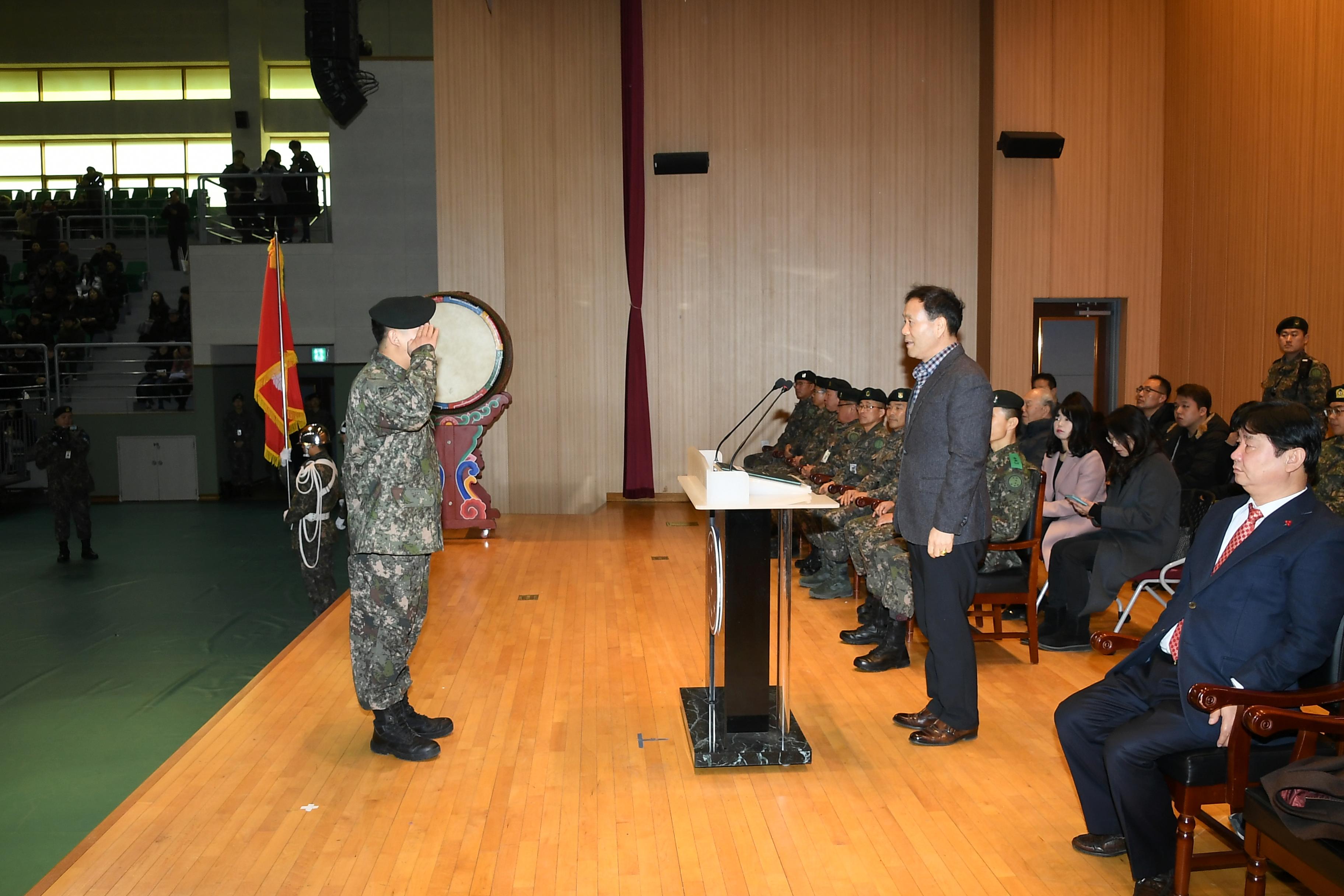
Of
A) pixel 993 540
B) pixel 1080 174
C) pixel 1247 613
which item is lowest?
pixel 993 540

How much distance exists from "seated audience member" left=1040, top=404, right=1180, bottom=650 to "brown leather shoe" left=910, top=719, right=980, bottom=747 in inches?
50.3

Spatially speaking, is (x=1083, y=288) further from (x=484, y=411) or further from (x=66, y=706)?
(x=66, y=706)

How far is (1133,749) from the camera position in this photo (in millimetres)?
2186

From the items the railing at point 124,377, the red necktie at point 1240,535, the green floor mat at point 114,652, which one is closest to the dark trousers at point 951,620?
the red necktie at point 1240,535

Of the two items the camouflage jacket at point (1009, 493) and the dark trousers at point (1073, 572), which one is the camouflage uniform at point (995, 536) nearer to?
the camouflage jacket at point (1009, 493)

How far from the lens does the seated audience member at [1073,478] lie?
467cm

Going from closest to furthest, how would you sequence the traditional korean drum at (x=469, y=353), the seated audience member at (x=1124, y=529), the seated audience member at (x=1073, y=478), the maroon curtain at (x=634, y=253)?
the seated audience member at (x=1124, y=529) < the seated audience member at (x=1073, y=478) < the traditional korean drum at (x=469, y=353) < the maroon curtain at (x=634, y=253)

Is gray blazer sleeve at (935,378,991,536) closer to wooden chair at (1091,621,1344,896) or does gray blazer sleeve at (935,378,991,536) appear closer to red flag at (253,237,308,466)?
wooden chair at (1091,621,1344,896)

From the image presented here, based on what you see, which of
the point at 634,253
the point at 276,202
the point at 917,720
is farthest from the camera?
the point at 276,202

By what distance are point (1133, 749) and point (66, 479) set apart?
26.8 ft

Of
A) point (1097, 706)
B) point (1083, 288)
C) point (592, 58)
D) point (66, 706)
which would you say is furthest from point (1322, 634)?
point (592, 58)

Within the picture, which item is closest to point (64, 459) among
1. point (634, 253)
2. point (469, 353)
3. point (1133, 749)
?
point (469, 353)

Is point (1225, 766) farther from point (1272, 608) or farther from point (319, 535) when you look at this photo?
point (319, 535)

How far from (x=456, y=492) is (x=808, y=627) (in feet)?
10.6
